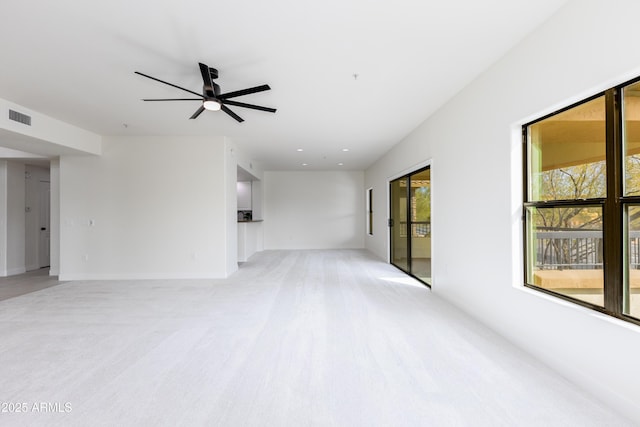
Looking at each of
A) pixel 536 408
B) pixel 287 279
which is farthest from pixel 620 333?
pixel 287 279

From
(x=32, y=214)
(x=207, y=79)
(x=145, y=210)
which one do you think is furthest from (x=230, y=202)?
(x=32, y=214)

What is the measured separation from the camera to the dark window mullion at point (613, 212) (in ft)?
5.68

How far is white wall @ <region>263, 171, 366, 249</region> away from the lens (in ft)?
31.9

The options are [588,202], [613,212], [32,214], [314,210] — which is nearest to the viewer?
[613,212]

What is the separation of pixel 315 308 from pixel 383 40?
9.79 feet

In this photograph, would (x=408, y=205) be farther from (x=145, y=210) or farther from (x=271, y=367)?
(x=145, y=210)

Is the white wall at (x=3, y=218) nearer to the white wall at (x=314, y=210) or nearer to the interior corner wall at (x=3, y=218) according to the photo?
the interior corner wall at (x=3, y=218)

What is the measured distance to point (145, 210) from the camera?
17.6ft

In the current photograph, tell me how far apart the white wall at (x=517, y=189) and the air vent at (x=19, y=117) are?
5811mm

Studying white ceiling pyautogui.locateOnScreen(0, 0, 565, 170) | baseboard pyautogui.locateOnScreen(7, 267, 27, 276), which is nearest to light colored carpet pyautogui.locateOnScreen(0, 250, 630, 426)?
white ceiling pyautogui.locateOnScreen(0, 0, 565, 170)

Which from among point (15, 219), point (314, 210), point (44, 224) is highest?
point (314, 210)

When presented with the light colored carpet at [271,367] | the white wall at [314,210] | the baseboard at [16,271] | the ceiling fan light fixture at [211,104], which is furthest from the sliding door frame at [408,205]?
the baseboard at [16,271]

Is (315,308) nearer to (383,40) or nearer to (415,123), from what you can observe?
(383,40)

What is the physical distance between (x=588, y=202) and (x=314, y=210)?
808 cm
